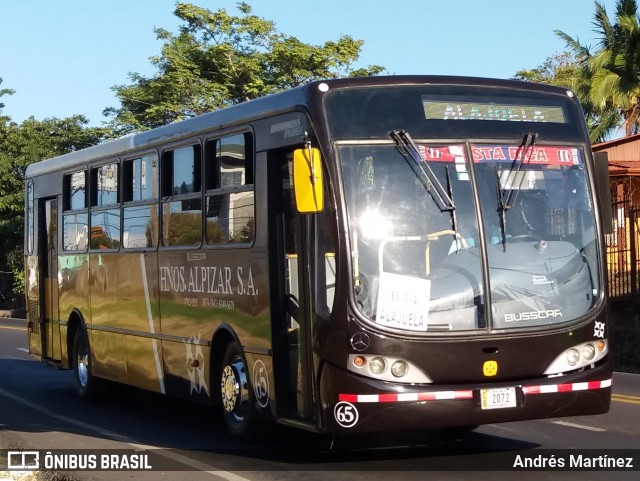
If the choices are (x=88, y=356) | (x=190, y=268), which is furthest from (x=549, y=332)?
(x=88, y=356)

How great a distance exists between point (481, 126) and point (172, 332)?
14.3 ft

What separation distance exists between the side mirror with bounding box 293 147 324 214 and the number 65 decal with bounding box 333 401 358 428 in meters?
1.45

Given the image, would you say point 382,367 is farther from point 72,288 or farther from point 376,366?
point 72,288

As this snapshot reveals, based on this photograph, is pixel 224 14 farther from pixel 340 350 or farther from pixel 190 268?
pixel 340 350

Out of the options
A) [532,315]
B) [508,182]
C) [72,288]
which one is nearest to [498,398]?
[532,315]

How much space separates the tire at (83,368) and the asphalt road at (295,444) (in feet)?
0.77

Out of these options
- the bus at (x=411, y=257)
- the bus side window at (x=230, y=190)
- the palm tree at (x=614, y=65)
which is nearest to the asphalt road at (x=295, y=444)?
the bus at (x=411, y=257)

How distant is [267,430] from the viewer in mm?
10328

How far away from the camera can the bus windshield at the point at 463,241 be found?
27.2 feet

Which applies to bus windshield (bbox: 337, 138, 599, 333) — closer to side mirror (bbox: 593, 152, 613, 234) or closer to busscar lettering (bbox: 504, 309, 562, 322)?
busscar lettering (bbox: 504, 309, 562, 322)

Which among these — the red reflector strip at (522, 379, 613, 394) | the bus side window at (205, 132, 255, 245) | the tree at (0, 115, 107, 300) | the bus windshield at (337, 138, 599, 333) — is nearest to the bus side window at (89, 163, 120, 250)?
the bus side window at (205, 132, 255, 245)

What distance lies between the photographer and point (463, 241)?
27.8 ft

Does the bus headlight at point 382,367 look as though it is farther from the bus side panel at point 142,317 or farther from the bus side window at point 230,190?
the bus side panel at point 142,317

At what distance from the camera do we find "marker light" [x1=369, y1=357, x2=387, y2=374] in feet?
26.7
